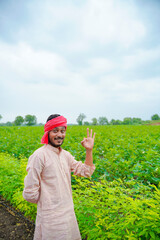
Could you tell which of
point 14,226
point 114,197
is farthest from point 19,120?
point 114,197

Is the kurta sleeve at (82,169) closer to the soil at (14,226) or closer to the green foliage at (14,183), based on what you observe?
the green foliage at (14,183)

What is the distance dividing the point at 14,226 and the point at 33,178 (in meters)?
2.60

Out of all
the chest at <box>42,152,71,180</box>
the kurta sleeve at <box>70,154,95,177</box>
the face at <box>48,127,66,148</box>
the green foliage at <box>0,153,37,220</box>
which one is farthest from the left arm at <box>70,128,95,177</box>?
the green foliage at <box>0,153,37,220</box>

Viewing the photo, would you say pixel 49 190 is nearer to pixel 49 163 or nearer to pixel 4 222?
pixel 49 163

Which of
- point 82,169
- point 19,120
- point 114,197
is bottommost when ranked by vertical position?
point 114,197

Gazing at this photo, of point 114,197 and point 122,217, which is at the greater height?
point 114,197

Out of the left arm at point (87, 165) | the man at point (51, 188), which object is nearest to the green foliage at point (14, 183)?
the man at point (51, 188)

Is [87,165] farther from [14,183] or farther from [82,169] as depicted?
[14,183]

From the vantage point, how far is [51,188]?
5.64 ft

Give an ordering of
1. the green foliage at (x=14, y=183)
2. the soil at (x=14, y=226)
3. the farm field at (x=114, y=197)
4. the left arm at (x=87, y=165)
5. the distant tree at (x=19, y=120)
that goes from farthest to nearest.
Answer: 1. the distant tree at (x=19, y=120)
2. the green foliage at (x=14, y=183)
3. the soil at (x=14, y=226)
4. the left arm at (x=87, y=165)
5. the farm field at (x=114, y=197)

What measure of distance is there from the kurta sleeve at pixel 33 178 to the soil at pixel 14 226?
2.11m

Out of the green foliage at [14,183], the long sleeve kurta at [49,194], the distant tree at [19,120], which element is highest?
the distant tree at [19,120]

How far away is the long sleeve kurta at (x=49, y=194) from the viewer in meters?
1.64

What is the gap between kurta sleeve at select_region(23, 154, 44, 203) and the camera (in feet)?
5.28
